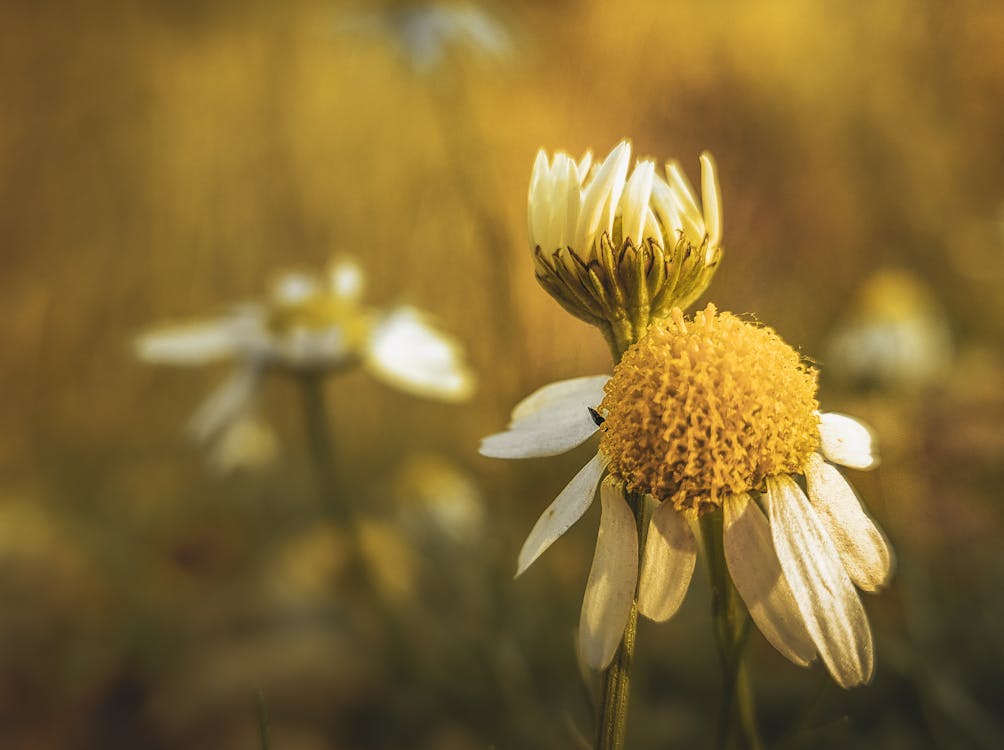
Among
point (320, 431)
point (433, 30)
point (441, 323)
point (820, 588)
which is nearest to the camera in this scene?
point (820, 588)

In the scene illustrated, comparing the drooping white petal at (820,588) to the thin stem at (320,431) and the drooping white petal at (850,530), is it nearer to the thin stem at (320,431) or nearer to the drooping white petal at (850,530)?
the drooping white petal at (850,530)

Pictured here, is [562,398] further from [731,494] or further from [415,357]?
[415,357]

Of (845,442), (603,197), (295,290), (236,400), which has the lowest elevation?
(845,442)

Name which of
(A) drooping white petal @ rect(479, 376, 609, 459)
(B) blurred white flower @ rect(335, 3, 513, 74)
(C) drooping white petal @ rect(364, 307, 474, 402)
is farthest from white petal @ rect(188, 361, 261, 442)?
(B) blurred white flower @ rect(335, 3, 513, 74)

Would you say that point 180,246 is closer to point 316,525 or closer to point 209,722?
point 316,525

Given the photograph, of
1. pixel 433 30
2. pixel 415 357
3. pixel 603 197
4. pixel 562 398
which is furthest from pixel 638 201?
pixel 433 30

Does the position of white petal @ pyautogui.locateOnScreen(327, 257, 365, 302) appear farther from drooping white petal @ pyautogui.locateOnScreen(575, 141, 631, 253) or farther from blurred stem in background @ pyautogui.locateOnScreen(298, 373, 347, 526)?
drooping white petal @ pyautogui.locateOnScreen(575, 141, 631, 253)
